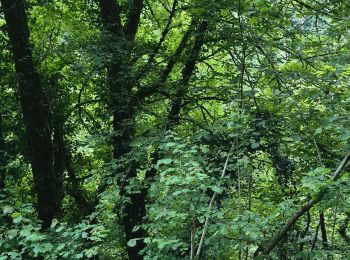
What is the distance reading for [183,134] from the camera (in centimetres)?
566

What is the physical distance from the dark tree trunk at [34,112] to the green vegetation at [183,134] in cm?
2

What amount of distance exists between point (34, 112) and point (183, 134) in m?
2.74

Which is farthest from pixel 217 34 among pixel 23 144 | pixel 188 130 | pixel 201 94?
pixel 23 144

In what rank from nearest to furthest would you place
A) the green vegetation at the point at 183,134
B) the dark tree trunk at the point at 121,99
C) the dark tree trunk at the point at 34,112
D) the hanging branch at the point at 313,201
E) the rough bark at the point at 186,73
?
the hanging branch at the point at 313,201, the green vegetation at the point at 183,134, the dark tree trunk at the point at 121,99, the rough bark at the point at 186,73, the dark tree trunk at the point at 34,112

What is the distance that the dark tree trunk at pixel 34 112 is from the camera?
651 centimetres

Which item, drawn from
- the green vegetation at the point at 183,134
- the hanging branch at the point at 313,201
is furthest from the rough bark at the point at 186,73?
the hanging branch at the point at 313,201

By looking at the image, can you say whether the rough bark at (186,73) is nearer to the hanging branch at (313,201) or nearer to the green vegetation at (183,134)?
the green vegetation at (183,134)

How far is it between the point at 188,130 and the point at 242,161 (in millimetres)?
2215

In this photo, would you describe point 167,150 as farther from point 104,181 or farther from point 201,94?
point 201,94

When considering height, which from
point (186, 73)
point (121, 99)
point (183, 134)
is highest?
point (186, 73)

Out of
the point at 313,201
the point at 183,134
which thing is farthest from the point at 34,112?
the point at 313,201

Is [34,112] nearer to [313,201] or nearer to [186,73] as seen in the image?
[186,73]

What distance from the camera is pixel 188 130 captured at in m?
5.85

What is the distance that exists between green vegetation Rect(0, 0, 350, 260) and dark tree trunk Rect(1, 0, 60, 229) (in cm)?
2
